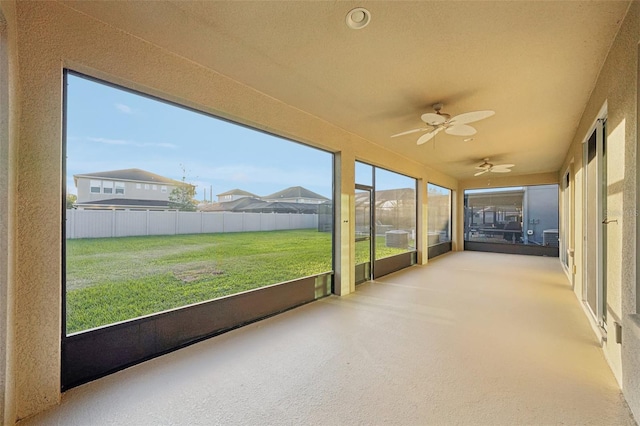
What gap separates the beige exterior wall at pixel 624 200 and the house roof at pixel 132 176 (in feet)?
12.1

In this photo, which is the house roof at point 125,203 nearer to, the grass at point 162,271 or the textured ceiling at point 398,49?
the grass at point 162,271

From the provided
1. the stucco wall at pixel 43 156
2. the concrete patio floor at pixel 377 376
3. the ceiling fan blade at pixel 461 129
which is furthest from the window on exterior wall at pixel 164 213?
the ceiling fan blade at pixel 461 129

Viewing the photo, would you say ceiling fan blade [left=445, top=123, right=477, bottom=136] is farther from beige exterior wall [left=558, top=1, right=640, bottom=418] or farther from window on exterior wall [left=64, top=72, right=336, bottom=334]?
window on exterior wall [left=64, top=72, right=336, bottom=334]

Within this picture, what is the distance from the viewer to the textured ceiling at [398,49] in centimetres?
184

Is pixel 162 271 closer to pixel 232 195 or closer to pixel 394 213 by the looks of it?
pixel 232 195

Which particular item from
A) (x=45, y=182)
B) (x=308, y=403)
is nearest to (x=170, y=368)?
(x=308, y=403)

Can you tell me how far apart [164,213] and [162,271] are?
57cm

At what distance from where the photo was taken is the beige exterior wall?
1752mm

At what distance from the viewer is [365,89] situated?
2.97 m

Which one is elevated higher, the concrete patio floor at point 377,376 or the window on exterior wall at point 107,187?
the window on exterior wall at point 107,187

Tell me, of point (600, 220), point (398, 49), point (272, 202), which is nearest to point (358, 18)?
point (398, 49)

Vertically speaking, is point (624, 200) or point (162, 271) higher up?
point (624, 200)

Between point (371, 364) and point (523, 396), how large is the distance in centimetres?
108

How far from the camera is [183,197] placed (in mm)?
2771
